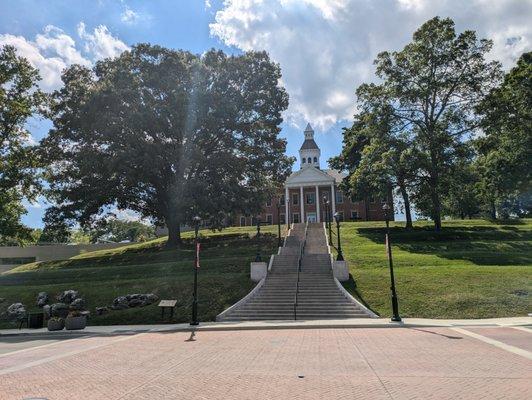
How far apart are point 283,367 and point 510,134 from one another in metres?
38.5

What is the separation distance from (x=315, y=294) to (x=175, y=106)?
20.5 meters

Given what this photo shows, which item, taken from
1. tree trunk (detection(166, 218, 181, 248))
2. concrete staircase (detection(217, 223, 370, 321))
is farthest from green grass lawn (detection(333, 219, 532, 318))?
tree trunk (detection(166, 218, 181, 248))

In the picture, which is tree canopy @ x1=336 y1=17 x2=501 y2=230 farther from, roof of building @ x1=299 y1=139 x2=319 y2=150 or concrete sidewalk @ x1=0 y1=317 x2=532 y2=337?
roof of building @ x1=299 y1=139 x2=319 y2=150

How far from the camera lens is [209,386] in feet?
28.0

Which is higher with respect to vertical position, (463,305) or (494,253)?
(494,253)

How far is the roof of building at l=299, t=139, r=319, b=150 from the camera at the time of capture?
3863 inches

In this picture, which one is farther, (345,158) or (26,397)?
(345,158)

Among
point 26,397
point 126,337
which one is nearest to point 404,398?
point 26,397

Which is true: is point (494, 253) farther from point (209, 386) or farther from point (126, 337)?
point (209, 386)

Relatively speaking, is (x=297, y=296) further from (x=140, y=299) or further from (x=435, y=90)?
(x=435, y=90)

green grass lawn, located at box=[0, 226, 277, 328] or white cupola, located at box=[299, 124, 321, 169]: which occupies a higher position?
white cupola, located at box=[299, 124, 321, 169]

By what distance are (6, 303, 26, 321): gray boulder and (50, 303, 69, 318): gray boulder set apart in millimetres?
1420

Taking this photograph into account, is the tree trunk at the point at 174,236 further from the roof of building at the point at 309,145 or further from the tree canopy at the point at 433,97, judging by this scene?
the roof of building at the point at 309,145

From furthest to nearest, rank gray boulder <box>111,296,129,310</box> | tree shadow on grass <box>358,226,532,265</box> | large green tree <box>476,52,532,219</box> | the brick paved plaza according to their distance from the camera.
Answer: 1. large green tree <box>476,52,532,219</box>
2. tree shadow on grass <box>358,226,532,265</box>
3. gray boulder <box>111,296,129,310</box>
4. the brick paved plaza
